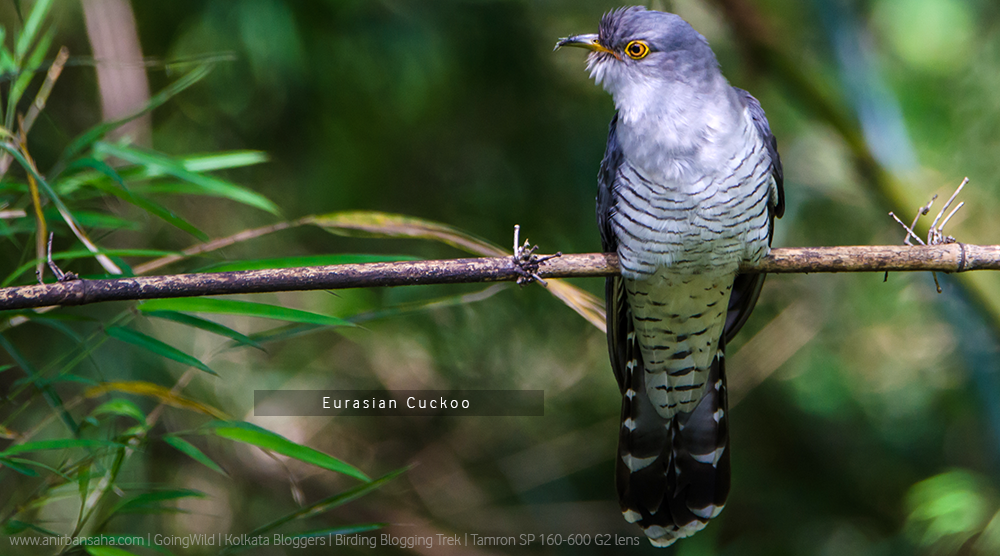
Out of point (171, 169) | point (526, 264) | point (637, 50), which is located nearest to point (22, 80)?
point (171, 169)

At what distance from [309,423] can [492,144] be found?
1494 millimetres

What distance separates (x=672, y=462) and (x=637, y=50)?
3.45 feet

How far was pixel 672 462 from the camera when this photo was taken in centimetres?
183

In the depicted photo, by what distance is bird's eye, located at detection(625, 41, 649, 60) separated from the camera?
61.7 inches

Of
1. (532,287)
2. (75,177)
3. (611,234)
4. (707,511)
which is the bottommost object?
(707,511)

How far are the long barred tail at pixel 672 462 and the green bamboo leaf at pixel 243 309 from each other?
890 millimetres

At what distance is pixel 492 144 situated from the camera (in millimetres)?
2867

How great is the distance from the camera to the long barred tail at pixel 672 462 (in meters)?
1.79

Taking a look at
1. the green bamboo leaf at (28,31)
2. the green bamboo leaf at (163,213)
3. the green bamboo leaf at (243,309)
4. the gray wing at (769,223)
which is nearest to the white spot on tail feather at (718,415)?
the gray wing at (769,223)

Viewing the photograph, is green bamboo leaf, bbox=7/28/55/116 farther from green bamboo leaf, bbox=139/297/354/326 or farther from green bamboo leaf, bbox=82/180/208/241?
green bamboo leaf, bbox=139/297/354/326

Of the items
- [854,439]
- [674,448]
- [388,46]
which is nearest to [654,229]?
[674,448]

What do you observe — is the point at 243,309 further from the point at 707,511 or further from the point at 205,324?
the point at 707,511

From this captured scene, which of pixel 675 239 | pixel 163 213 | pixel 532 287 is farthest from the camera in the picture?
pixel 532 287

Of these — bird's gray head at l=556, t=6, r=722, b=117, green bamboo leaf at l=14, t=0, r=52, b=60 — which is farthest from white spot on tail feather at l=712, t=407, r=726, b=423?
green bamboo leaf at l=14, t=0, r=52, b=60
